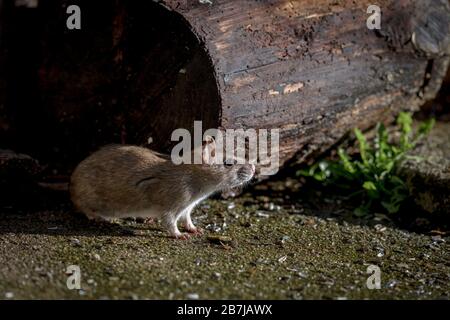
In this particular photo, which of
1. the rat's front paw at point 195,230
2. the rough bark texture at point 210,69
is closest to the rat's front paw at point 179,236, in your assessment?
the rat's front paw at point 195,230

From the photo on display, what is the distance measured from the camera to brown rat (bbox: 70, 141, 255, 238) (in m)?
5.74

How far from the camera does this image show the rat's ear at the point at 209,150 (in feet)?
19.0

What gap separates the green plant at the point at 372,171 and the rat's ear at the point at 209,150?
1300 millimetres

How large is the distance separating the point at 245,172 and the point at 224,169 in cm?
18

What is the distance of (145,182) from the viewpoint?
5754 mm

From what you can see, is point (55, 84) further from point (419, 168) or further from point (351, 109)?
point (419, 168)

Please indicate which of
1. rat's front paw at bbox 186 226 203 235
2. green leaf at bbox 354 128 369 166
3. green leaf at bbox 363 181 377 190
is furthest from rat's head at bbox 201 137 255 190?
green leaf at bbox 354 128 369 166

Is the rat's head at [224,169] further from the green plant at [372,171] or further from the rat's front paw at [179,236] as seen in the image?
the green plant at [372,171]

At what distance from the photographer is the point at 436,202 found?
644cm

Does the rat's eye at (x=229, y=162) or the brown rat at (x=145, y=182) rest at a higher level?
the rat's eye at (x=229, y=162)

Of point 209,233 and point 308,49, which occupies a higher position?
point 308,49

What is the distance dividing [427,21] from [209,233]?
2840mm
